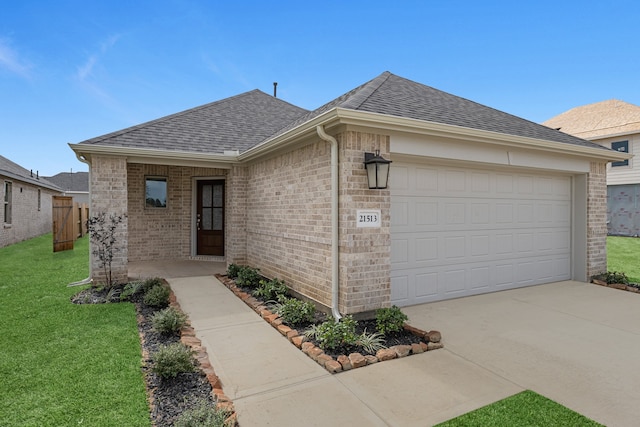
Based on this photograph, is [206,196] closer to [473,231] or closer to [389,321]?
[473,231]

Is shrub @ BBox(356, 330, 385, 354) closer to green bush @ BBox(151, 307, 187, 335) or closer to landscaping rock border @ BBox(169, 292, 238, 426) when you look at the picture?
landscaping rock border @ BBox(169, 292, 238, 426)

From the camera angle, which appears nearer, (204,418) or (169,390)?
(204,418)

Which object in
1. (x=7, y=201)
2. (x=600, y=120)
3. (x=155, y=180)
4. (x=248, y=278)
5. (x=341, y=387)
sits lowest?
(x=341, y=387)

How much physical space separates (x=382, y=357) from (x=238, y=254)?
5249 mm

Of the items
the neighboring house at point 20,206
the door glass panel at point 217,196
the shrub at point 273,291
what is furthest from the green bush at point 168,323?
the neighboring house at point 20,206

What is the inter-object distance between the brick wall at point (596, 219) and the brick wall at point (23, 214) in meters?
18.6

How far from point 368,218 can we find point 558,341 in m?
2.66

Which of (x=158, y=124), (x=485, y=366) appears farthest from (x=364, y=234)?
(x=158, y=124)

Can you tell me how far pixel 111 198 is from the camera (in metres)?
6.73

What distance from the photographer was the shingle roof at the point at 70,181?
3300 centimetres

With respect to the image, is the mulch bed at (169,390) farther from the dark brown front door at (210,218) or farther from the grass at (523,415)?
the dark brown front door at (210,218)

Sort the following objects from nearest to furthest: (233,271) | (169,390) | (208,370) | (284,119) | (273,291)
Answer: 1. (169,390)
2. (208,370)
3. (273,291)
4. (233,271)
5. (284,119)

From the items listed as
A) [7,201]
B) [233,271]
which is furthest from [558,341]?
[7,201]

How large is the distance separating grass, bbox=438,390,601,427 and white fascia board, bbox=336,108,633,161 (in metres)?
3.22
